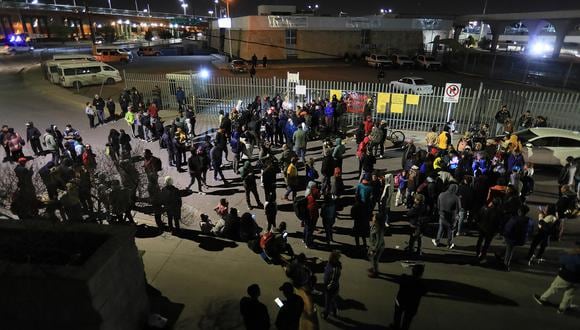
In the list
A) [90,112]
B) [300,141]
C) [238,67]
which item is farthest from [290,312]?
[238,67]

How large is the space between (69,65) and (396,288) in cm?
2713

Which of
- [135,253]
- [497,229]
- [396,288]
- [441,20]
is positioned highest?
[441,20]

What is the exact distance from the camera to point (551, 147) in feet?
38.2

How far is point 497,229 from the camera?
7.17 meters

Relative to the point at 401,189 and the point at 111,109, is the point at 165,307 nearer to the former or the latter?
the point at 401,189

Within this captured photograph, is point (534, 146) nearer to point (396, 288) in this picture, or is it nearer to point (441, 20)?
point (396, 288)

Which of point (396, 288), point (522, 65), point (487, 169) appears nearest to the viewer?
point (396, 288)

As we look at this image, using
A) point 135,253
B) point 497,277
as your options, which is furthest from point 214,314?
point 497,277

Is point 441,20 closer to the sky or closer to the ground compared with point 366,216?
closer to the sky

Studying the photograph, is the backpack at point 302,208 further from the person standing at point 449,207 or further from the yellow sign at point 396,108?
the yellow sign at point 396,108

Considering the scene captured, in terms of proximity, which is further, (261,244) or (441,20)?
(441,20)

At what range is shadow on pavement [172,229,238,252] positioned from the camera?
8109mm

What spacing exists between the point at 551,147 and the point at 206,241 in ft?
36.3

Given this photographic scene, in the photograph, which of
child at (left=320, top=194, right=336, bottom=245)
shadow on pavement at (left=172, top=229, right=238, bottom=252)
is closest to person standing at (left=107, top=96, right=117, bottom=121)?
shadow on pavement at (left=172, top=229, right=238, bottom=252)
